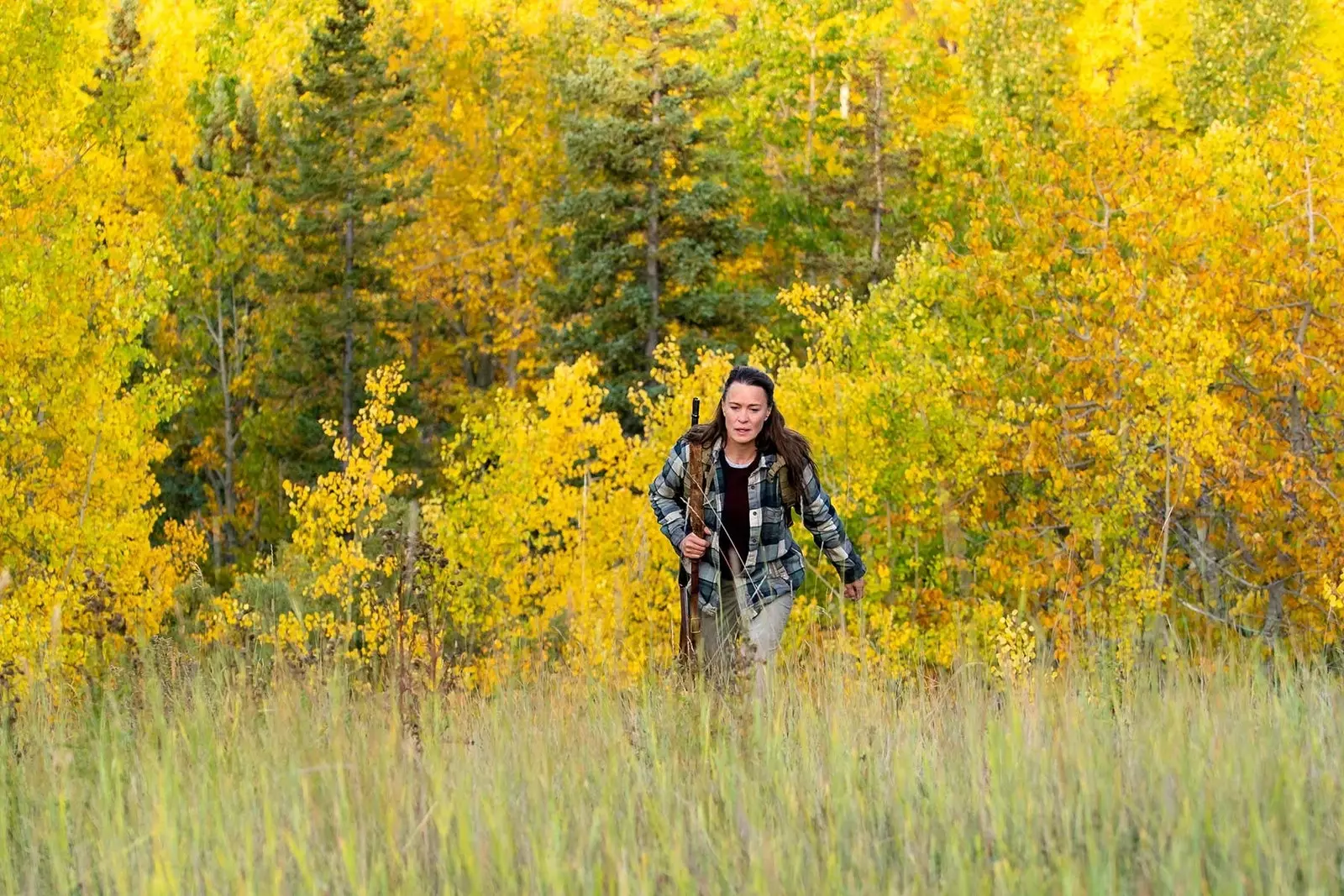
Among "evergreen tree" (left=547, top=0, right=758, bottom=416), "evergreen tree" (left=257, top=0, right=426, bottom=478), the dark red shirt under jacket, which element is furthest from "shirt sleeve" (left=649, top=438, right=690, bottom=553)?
"evergreen tree" (left=257, top=0, right=426, bottom=478)

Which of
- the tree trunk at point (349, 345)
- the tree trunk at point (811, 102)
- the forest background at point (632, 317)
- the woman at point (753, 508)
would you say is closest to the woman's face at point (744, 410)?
the woman at point (753, 508)

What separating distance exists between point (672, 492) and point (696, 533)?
13.9 inches

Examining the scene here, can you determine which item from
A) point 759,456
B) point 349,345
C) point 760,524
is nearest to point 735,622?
point 760,524

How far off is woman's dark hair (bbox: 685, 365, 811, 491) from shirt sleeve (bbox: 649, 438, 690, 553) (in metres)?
0.09

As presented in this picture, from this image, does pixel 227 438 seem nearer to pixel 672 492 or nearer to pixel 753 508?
pixel 672 492

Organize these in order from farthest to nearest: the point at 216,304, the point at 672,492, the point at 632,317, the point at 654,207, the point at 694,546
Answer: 1. the point at 216,304
2. the point at 654,207
3. the point at 632,317
4. the point at 672,492
5. the point at 694,546

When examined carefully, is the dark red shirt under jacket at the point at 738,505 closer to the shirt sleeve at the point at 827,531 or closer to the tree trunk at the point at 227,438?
the shirt sleeve at the point at 827,531

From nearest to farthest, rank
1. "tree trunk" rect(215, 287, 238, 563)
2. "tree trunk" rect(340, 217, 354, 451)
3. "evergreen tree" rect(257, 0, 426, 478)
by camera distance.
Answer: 1. "tree trunk" rect(340, 217, 354, 451)
2. "evergreen tree" rect(257, 0, 426, 478)
3. "tree trunk" rect(215, 287, 238, 563)

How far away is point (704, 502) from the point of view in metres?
6.32

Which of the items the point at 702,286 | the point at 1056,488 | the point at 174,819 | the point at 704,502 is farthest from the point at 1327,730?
the point at 702,286

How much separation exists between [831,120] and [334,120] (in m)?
10.5

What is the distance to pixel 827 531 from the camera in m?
6.40

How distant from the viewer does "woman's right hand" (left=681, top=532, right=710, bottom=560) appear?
5992mm

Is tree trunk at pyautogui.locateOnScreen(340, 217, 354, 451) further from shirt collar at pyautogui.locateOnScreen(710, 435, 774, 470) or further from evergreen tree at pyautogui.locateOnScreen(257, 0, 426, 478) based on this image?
shirt collar at pyautogui.locateOnScreen(710, 435, 774, 470)
